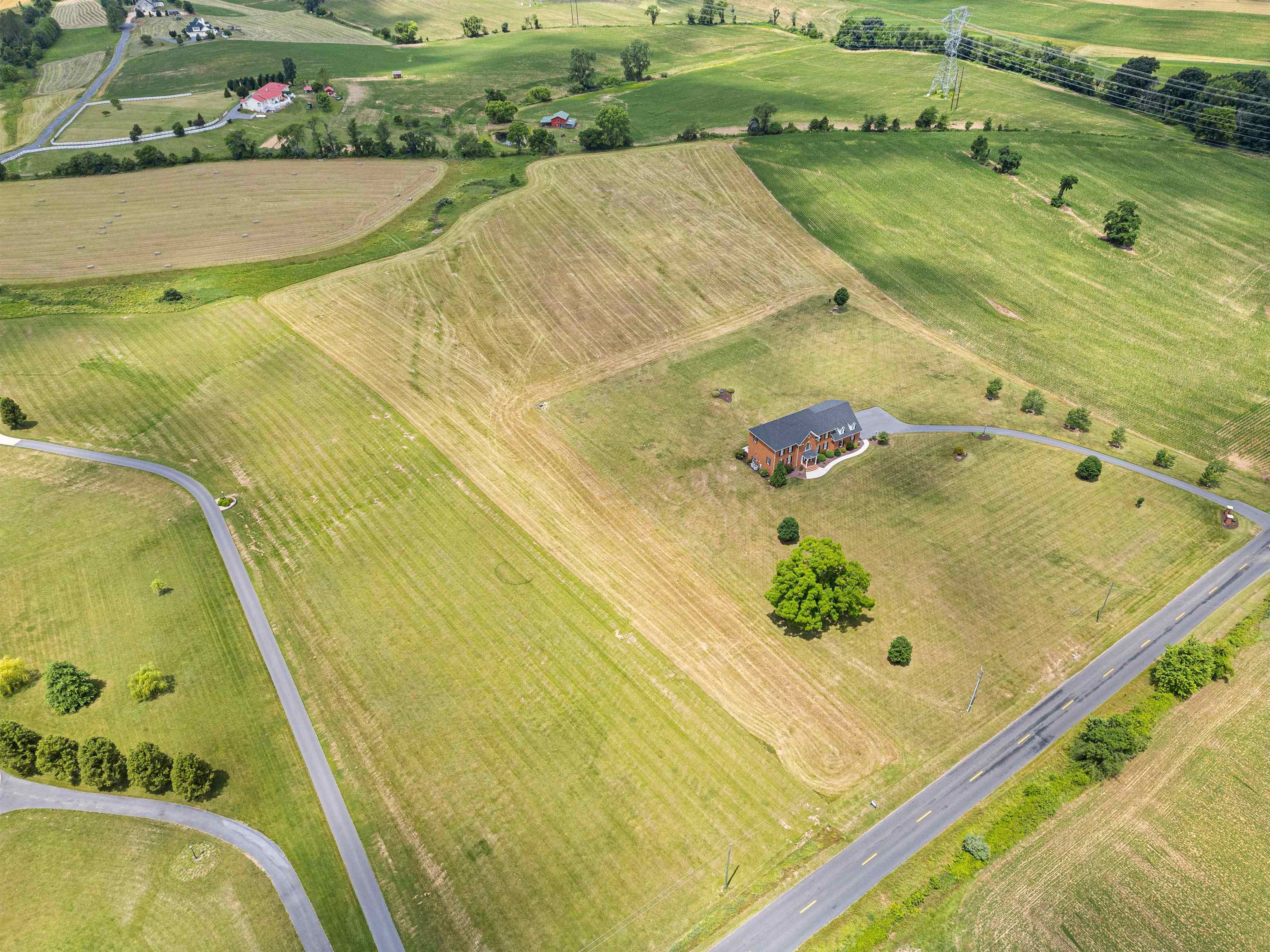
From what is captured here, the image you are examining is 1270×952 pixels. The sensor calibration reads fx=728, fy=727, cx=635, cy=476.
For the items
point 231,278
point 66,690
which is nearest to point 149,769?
point 66,690

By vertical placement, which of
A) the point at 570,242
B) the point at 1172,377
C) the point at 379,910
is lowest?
the point at 379,910

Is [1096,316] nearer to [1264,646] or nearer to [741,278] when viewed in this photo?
[741,278]

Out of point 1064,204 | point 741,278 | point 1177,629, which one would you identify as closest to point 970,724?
point 1177,629

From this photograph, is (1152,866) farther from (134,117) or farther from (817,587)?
(134,117)

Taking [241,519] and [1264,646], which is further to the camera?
[241,519]

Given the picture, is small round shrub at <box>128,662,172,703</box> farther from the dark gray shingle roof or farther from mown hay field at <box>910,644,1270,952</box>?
the dark gray shingle roof

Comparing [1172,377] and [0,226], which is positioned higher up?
[0,226]

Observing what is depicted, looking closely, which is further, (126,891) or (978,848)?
(978,848)

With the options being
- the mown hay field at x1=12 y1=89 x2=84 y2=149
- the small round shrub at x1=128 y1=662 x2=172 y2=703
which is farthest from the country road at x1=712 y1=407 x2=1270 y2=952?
the mown hay field at x1=12 y1=89 x2=84 y2=149
